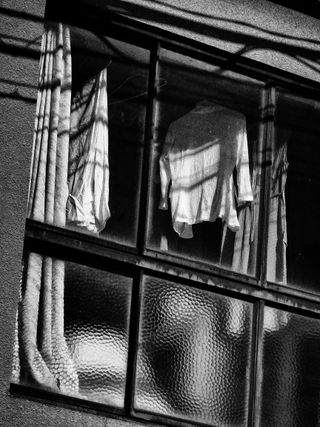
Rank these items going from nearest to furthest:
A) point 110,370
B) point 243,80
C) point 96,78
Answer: point 110,370, point 96,78, point 243,80

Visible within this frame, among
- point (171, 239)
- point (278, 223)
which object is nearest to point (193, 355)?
point (171, 239)

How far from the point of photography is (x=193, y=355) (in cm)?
1114

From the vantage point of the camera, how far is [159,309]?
1108cm

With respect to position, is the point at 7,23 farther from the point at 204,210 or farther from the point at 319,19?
the point at 319,19

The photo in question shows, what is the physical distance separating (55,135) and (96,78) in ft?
2.46

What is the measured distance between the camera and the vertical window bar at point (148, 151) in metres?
11.2

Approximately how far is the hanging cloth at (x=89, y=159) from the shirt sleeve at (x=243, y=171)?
1343mm

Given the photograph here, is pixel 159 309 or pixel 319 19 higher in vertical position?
pixel 319 19

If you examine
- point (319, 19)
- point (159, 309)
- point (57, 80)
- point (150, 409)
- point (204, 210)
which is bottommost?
point (150, 409)

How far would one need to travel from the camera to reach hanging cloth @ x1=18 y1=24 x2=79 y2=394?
34.1ft

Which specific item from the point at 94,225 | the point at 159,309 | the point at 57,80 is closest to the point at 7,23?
the point at 57,80

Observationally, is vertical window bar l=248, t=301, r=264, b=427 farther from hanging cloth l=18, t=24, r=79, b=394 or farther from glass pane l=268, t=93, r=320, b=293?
hanging cloth l=18, t=24, r=79, b=394

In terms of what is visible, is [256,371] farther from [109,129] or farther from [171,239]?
[109,129]

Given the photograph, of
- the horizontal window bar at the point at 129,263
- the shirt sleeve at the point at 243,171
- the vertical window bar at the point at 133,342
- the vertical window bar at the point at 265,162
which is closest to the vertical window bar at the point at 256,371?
the horizontal window bar at the point at 129,263
